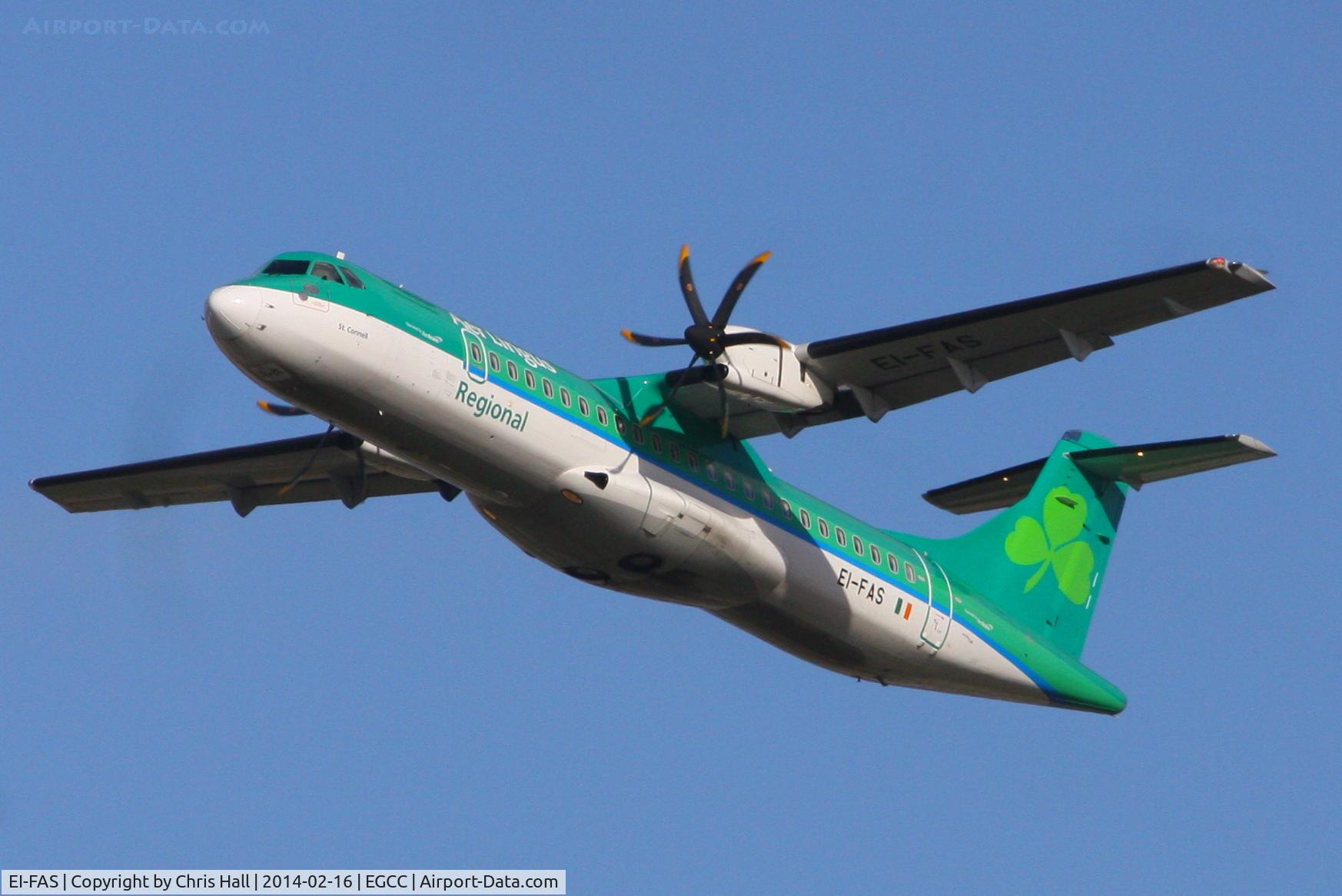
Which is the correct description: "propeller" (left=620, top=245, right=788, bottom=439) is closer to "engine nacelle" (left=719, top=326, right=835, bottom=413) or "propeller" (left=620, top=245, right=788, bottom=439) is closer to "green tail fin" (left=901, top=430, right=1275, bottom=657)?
"engine nacelle" (left=719, top=326, right=835, bottom=413)

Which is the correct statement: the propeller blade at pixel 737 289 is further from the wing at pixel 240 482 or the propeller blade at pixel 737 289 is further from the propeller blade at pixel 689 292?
the wing at pixel 240 482

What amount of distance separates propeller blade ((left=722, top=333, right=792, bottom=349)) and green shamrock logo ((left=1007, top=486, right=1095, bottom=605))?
541 centimetres

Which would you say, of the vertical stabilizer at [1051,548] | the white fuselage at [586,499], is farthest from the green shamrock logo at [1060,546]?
the white fuselage at [586,499]

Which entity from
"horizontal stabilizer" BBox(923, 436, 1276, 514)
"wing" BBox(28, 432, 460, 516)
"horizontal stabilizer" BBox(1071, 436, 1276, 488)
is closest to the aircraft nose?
"wing" BBox(28, 432, 460, 516)

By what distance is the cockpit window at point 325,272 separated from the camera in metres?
17.8

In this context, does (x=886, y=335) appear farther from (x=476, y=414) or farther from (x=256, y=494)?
(x=256, y=494)

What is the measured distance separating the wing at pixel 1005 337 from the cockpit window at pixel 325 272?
5.15 meters

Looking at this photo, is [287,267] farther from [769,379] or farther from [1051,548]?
[1051,548]

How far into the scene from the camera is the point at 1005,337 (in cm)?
1978

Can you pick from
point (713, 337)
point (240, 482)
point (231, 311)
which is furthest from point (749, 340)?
point (240, 482)

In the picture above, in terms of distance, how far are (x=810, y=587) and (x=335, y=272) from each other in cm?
639

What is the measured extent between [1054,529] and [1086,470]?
0.98m

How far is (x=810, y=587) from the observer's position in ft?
A: 67.6

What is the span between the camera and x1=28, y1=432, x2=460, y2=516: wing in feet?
72.4
